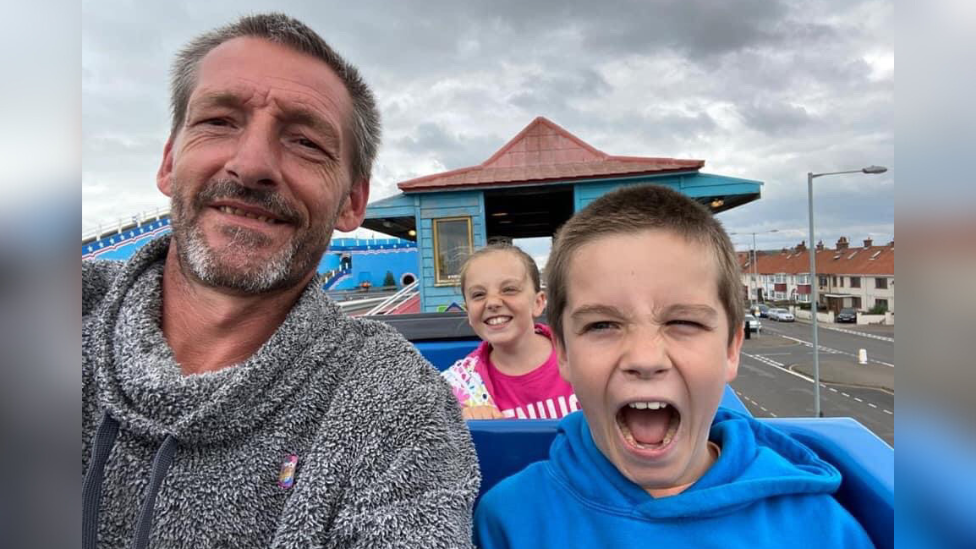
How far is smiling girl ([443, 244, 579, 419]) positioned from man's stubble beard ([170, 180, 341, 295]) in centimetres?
107

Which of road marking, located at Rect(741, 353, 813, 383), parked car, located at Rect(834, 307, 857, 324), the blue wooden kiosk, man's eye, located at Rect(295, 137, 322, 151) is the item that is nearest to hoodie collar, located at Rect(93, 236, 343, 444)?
man's eye, located at Rect(295, 137, 322, 151)

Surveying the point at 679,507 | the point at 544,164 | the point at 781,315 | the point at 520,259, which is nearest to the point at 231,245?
the point at 679,507

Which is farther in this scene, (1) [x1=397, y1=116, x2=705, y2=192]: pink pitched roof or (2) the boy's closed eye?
(1) [x1=397, y1=116, x2=705, y2=192]: pink pitched roof

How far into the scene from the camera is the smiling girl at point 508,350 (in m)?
1.82

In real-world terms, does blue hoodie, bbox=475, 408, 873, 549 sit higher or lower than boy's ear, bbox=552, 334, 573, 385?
lower

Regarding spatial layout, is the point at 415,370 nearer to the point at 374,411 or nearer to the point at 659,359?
the point at 374,411

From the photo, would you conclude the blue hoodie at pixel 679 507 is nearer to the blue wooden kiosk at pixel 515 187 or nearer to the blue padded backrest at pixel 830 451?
the blue padded backrest at pixel 830 451

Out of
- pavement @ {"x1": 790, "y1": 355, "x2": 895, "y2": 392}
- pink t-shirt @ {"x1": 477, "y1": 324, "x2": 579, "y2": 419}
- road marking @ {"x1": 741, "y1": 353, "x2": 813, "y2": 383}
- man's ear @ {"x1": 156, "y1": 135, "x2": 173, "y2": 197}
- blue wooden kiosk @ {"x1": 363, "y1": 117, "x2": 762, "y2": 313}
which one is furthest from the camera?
road marking @ {"x1": 741, "y1": 353, "x2": 813, "y2": 383}

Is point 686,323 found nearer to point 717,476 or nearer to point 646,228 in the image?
point 646,228

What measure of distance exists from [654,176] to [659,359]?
3.94m

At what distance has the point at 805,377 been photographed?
1586 cm

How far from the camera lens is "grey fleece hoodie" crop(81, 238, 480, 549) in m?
0.67

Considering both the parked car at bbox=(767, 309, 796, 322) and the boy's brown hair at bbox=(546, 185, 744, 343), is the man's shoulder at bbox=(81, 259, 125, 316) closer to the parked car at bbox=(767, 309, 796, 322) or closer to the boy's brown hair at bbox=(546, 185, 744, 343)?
the boy's brown hair at bbox=(546, 185, 744, 343)

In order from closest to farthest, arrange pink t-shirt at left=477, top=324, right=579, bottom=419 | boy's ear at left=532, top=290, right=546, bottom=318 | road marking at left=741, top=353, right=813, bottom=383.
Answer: pink t-shirt at left=477, top=324, right=579, bottom=419, boy's ear at left=532, top=290, right=546, bottom=318, road marking at left=741, top=353, right=813, bottom=383
